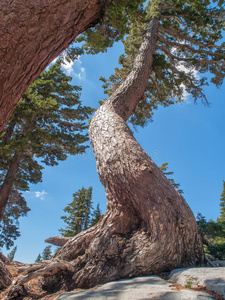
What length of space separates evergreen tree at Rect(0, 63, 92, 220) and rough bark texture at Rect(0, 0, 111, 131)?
7084 mm

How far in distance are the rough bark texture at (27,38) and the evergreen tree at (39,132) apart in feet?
23.2

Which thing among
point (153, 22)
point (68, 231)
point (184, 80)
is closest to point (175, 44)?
point (153, 22)

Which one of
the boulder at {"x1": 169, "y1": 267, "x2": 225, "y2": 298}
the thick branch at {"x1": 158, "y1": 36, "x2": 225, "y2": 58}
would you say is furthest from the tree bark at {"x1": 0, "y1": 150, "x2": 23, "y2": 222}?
the boulder at {"x1": 169, "y1": 267, "x2": 225, "y2": 298}

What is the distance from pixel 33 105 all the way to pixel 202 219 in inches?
369

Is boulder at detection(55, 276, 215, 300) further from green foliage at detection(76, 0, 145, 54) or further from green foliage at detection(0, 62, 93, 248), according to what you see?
green foliage at detection(0, 62, 93, 248)

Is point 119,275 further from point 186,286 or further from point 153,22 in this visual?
point 153,22

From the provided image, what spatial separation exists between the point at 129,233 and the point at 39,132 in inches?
334

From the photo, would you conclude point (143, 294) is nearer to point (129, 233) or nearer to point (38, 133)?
point (129, 233)

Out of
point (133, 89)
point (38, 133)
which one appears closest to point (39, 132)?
point (38, 133)

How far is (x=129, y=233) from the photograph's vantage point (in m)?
3.22

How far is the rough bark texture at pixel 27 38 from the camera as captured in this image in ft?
5.73

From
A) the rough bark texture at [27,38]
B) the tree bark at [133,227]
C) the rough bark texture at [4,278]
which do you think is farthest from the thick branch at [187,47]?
the rough bark texture at [4,278]

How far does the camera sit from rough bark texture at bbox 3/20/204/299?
2.79 metres

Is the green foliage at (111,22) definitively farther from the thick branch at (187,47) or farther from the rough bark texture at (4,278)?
the rough bark texture at (4,278)
